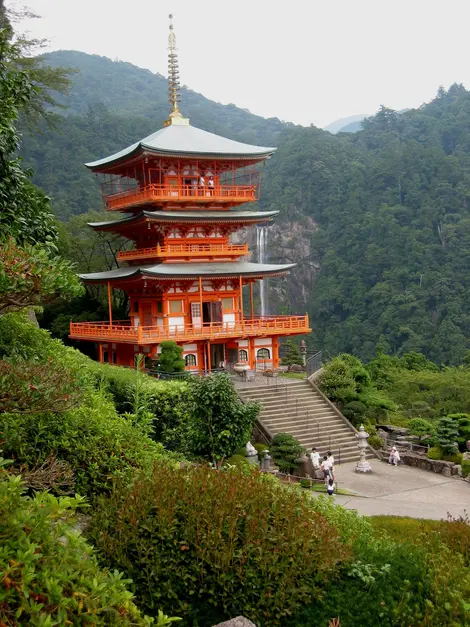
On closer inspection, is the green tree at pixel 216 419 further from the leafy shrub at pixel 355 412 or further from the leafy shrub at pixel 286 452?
the leafy shrub at pixel 355 412

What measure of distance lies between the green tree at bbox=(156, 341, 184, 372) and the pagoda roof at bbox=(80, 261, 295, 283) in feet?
9.69

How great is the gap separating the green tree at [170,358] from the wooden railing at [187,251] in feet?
15.0

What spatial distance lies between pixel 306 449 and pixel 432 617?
14.7 meters

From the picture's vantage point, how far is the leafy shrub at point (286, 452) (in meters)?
19.5

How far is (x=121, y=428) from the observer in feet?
29.8

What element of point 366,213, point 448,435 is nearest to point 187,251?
point 448,435

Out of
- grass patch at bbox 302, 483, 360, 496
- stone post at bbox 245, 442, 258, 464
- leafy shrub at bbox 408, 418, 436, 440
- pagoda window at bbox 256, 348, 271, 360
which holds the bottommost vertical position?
leafy shrub at bbox 408, 418, 436, 440

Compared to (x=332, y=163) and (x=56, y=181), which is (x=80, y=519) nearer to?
(x=56, y=181)

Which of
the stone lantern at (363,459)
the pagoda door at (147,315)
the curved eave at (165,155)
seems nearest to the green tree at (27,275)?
the stone lantern at (363,459)

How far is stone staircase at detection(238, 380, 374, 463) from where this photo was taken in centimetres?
2191

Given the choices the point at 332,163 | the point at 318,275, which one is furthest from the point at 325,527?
the point at 332,163

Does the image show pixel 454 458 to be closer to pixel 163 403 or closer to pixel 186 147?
pixel 163 403

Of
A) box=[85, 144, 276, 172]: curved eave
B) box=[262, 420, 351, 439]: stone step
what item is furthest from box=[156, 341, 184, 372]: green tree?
box=[85, 144, 276, 172]: curved eave

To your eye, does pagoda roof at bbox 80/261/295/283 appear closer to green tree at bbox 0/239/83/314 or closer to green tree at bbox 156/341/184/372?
green tree at bbox 156/341/184/372
